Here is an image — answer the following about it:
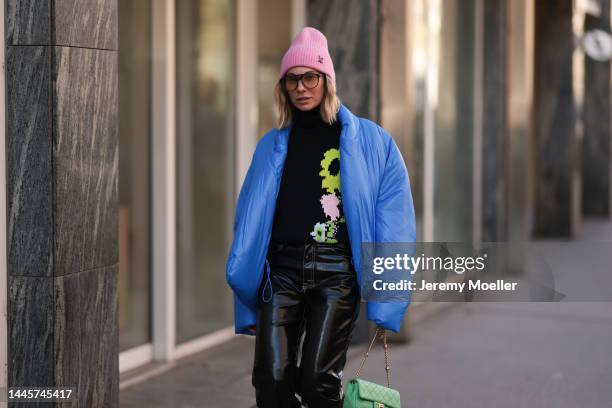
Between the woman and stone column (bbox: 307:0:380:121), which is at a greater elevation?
stone column (bbox: 307:0:380:121)

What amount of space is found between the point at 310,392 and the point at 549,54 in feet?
41.5

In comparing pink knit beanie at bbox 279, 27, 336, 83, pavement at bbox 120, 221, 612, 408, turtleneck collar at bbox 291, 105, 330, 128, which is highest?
pink knit beanie at bbox 279, 27, 336, 83

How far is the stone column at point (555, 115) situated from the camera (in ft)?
50.7

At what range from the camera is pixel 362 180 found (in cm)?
396

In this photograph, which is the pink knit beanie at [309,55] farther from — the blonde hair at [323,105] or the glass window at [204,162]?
the glass window at [204,162]

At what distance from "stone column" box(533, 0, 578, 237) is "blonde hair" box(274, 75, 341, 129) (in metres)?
12.1

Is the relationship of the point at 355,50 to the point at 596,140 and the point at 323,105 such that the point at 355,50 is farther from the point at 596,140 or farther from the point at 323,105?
the point at 596,140

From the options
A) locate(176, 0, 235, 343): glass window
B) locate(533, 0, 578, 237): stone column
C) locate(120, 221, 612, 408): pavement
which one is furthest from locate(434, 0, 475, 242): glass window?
locate(533, 0, 578, 237): stone column

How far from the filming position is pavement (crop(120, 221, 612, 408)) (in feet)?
18.8

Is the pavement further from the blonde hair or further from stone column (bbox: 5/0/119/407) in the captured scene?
the blonde hair

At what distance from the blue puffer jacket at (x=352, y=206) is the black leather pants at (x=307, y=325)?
0.07 meters

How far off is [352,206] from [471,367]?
311 cm

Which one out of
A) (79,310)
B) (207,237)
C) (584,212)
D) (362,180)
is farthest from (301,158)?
(584,212)

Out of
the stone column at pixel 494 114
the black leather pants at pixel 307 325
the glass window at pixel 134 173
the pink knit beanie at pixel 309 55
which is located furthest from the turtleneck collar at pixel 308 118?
the stone column at pixel 494 114
